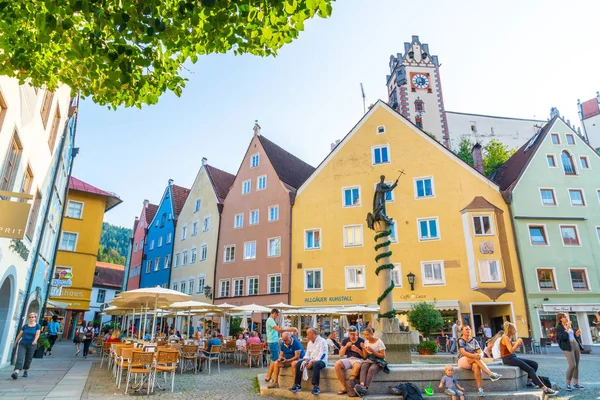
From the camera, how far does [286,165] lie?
119 ft


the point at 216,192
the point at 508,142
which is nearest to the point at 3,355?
the point at 216,192

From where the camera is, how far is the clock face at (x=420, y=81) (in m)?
59.9

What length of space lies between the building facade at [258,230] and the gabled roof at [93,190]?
8893 millimetres

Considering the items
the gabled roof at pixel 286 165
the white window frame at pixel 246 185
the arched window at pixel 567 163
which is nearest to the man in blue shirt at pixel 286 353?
the gabled roof at pixel 286 165

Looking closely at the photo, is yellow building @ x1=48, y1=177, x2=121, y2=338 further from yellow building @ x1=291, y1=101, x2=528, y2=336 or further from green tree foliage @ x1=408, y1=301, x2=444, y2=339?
green tree foliage @ x1=408, y1=301, x2=444, y2=339

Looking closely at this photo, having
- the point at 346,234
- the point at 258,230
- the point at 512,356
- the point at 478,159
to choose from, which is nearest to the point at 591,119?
the point at 478,159

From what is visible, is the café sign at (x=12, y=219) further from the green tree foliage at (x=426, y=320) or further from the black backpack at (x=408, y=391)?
the green tree foliage at (x=426, y=320)

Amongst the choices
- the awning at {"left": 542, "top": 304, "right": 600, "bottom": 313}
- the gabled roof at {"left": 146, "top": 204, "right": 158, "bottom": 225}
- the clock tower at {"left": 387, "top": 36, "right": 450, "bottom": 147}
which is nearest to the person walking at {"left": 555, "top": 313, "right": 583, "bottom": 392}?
the awning at {"left": 542, "top": 304, "right": 600, "bottom": 313}

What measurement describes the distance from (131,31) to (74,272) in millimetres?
30020

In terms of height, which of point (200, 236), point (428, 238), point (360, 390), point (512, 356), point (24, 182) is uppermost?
point (200, 236)

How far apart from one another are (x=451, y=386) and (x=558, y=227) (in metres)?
22.2

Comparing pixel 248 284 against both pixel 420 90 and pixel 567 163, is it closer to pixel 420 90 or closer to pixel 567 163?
pixel 567 163

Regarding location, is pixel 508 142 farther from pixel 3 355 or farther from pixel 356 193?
pixel 3 355

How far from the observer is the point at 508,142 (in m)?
61.3
